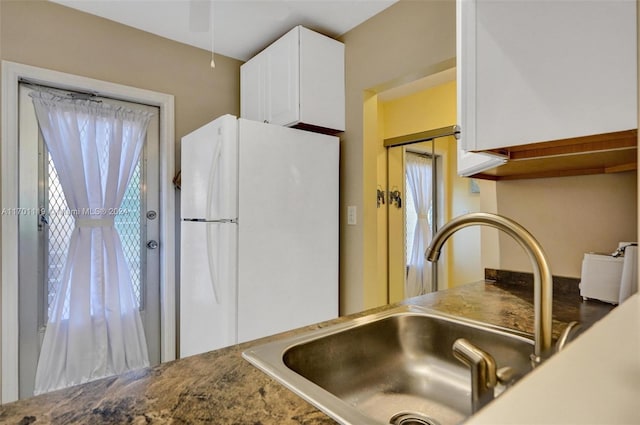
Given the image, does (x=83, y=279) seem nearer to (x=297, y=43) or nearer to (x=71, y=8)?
(x=71, y=8)

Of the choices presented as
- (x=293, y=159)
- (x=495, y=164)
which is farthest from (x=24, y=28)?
(x=495, y=164)

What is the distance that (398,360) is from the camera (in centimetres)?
106

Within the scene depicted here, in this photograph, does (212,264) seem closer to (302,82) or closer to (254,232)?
(254,232)

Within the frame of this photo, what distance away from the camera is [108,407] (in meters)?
0.58

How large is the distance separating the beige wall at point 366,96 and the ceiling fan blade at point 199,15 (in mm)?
925

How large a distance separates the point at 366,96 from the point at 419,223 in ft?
4.37

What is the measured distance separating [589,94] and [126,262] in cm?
262

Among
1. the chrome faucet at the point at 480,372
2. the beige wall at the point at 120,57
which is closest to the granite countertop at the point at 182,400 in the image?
the chrome faucet at the point at 480,372

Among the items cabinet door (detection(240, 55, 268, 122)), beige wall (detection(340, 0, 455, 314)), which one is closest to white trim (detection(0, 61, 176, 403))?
cabinet door (detection(240, 55, 268, 122))

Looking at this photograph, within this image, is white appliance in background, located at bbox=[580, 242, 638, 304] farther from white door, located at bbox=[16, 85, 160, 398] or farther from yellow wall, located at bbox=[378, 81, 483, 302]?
white door, located at bbox=[16, 85, 160, 398]

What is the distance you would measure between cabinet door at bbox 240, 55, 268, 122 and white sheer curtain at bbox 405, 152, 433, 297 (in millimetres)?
1391

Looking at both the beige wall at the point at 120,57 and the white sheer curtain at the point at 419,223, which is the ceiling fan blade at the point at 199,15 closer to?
the beige wall at the point at 120,57

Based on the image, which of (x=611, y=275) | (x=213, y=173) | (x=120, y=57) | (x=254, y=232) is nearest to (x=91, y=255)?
(x=213, y=173)

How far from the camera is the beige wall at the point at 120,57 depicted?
205 centimetres
